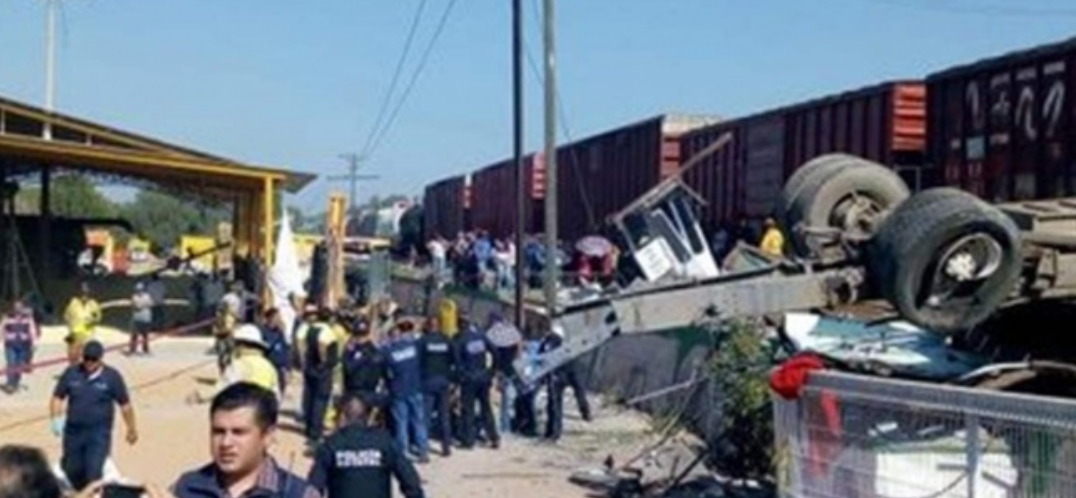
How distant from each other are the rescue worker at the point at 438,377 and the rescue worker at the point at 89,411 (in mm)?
5518

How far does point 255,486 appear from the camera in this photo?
4.51 meters

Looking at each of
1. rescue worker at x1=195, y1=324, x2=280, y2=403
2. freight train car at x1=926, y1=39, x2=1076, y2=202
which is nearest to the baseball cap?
rescue worker at x1=195, y1=324, x2=280, y2=403

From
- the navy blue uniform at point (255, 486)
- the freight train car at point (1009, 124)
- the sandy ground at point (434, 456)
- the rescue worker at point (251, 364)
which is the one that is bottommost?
the sandy ground at point (434, 456)

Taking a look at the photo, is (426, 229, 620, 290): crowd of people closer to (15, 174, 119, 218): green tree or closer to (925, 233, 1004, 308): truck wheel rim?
(925, 233, 1004, 308): truck wheel rim

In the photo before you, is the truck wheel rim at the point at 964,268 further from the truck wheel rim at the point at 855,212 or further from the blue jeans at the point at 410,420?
the blue jeans at the point at 410,420

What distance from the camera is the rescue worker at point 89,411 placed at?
12008 millimetres

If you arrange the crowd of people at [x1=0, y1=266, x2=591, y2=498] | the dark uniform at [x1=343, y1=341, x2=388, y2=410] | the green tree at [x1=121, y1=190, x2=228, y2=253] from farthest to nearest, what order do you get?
1. the green tree at [x1=121, y1=190, x2=228, y2=253]
2. the dark uniform at [x1=343, y1=341, x2=388, y2=410]
3. the crowd of people at [x1=0, y1=266, x2=591, y2=498]

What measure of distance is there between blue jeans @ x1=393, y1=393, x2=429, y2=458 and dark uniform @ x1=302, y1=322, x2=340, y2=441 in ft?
5.33

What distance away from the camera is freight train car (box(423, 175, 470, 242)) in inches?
2095

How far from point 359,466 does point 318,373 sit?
10180 millimetres

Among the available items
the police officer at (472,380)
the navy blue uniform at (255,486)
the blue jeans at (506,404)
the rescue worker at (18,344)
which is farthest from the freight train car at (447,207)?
the navy blue uniform at (255,486)

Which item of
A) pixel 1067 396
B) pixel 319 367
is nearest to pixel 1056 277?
pixel 1067 396

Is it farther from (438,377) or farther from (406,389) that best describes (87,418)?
(438,377)

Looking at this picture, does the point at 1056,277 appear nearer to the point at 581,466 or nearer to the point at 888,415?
the point at 888,415
